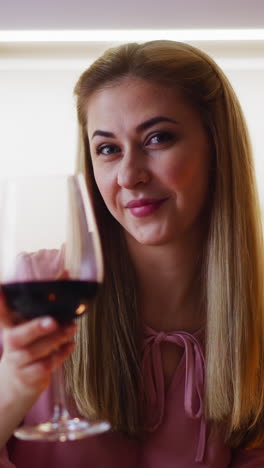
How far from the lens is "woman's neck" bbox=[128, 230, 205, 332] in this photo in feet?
4.73

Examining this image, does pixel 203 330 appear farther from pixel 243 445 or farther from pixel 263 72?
pixel 263 72

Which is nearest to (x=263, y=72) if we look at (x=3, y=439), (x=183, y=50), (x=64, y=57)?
(x=64, y=57)

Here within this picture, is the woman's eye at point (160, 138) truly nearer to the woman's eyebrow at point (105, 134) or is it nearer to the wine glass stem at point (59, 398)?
the woman's eyebrow at point (105, 134)

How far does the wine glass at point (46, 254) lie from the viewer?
74cm

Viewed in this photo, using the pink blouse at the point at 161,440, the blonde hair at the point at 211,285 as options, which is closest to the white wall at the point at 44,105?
the blonde hair at the point at 211,285

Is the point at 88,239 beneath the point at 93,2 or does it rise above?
beneath

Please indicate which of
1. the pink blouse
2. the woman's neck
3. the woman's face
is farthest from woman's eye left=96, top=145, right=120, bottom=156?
the pink blouse

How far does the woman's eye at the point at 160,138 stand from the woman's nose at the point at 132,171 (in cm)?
4

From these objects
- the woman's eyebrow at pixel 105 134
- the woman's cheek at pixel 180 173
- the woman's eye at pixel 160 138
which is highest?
the woman's eyebrow at pixel 105 134

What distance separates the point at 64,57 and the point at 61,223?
2.50 meters

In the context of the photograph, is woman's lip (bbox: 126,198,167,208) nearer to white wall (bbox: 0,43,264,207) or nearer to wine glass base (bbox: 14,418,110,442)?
wine glass base (bbox: 14,418,110,442)

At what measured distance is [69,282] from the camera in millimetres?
745

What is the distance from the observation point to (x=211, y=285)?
56.3 inches

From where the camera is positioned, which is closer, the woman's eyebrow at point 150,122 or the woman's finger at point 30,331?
the woman's finger at point 30,331
